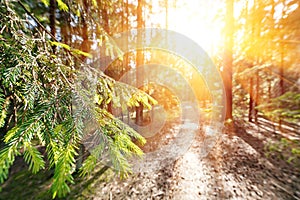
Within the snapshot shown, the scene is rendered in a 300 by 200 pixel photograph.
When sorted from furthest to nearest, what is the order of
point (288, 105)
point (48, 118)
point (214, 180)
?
point (214, 180) < point (288, 105) < point (48, 118)

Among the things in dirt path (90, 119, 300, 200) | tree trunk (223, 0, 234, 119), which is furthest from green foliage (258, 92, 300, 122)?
tree trunk (223, 0, 234, 119)

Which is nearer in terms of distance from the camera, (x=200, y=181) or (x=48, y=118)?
(x=48, y=118)

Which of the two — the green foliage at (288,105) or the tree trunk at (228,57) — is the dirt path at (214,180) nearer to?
the green foliage at (288,105)

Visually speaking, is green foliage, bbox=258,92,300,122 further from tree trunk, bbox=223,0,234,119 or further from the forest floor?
tree trunk, bbox=223,0,234,119

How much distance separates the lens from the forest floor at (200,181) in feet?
14.4

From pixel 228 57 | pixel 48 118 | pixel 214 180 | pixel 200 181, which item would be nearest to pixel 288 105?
pixel 214 180

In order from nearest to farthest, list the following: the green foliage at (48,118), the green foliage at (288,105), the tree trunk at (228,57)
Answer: the green foliage at (48,118) → the green foliage at (288,105) → the tree trunk at (228,57)

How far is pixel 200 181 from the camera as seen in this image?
5.06 meters

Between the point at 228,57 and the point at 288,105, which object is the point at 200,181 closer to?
the point at 288,105

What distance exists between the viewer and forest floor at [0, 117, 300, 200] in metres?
4.40

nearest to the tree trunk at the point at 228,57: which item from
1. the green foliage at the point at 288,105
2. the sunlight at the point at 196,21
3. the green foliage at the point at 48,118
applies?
the sunlight at the point at 196,21

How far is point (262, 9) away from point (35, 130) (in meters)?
5.32

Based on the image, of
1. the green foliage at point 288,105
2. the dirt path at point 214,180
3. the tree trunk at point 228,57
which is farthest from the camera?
the tree trunk at point 228,57

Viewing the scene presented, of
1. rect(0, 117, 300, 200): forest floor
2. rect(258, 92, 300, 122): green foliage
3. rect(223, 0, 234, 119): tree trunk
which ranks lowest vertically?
rect(0, 117, 300, 200): forest floor
